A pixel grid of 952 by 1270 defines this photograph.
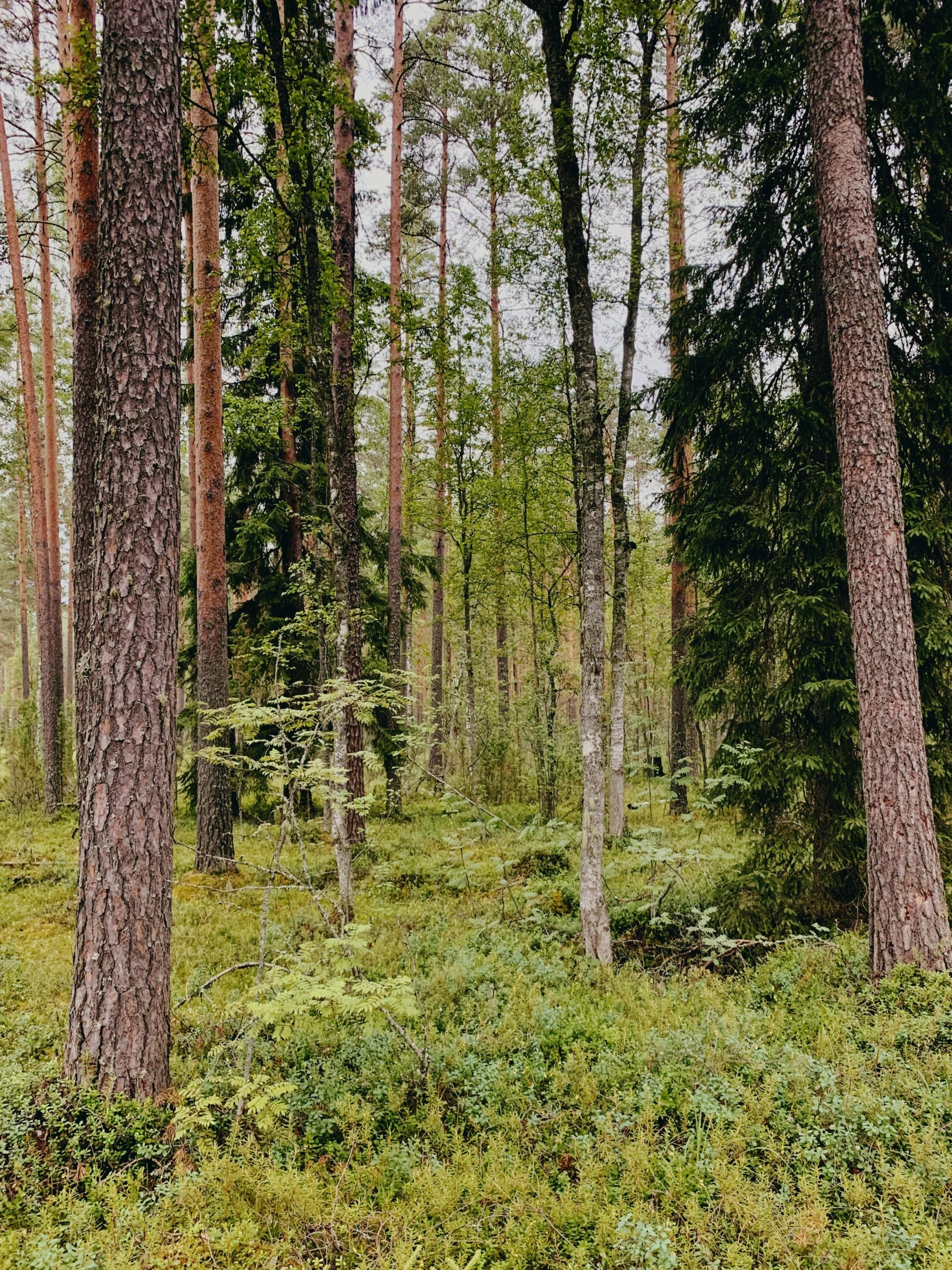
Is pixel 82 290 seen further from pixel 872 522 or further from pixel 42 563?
pixel 42 563

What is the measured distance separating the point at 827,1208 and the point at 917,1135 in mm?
721

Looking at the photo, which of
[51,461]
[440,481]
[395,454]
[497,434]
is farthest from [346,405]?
[51,461]

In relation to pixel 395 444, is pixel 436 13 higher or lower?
higher

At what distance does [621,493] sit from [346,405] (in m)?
4.80

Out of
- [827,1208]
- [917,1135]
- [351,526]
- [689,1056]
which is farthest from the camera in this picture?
[351,526]

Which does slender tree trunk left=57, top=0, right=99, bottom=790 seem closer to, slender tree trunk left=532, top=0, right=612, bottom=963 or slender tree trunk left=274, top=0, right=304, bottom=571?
slender tree trunk left=274, top=0, right=304, bottom=571

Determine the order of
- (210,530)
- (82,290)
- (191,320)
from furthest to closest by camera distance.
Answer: (191,320), (210,530), (82,290)

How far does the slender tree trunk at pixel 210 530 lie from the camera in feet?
27.2

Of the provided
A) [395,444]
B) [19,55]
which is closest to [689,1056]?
[395,444]

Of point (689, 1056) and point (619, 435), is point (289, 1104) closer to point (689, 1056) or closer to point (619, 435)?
→ point (689, 1056)

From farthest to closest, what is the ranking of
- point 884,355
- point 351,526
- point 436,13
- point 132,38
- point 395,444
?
point 436,13 < point 395,444 < point 351,526 < point 884,355 < point 132,38

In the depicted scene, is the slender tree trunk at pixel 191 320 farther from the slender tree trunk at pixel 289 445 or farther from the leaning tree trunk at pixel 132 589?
the leaning tree trunk at pixel 132 589

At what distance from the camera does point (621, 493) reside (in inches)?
405

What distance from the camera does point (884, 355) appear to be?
4941 millimetres
